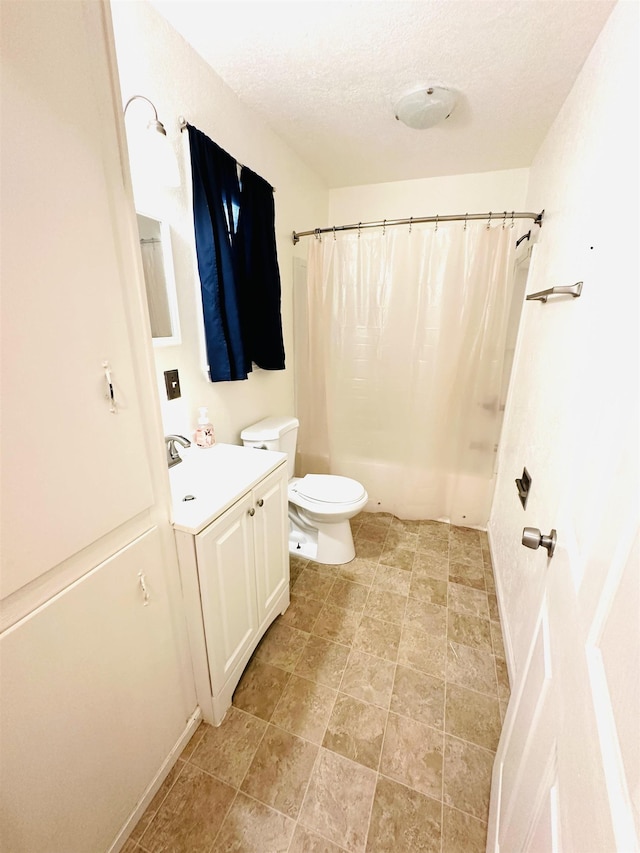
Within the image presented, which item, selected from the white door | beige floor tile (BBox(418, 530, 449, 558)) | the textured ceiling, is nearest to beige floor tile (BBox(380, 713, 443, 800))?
the white door

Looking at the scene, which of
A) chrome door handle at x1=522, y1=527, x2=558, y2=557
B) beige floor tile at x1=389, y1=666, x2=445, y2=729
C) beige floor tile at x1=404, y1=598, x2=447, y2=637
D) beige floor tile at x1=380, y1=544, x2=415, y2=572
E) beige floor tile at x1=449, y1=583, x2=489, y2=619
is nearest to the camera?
chrome door handle at x1=522, y1=527, x2=558, y2=557

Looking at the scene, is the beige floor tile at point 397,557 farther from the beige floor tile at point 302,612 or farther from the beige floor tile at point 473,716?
the beige floor tile at point 473,716

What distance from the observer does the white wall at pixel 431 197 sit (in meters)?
2.21

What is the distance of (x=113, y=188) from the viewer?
726 millimetres

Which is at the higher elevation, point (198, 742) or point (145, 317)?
point (145, 317)

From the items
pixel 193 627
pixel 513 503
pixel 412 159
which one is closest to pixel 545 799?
pixel 193 627

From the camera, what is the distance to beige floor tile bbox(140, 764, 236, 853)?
95 cm

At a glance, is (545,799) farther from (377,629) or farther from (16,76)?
(16,76)

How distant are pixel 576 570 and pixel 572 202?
54.3 inches

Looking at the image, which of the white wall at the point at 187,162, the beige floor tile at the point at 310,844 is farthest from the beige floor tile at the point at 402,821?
the white wall at the point at 187,162

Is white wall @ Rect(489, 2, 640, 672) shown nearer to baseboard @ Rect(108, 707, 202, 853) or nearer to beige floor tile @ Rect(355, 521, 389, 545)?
beige floor tile @ Rect(355, 521, 389, 545)

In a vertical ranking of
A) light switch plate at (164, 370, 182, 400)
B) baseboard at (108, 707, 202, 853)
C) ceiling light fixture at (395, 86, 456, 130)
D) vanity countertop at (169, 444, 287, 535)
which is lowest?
baseboard at (108, 707, 202, 853)

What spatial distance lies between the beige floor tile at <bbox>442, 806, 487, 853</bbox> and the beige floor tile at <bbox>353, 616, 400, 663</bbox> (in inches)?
19.4

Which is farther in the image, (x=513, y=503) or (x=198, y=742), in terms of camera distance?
(x=513, y=503)
